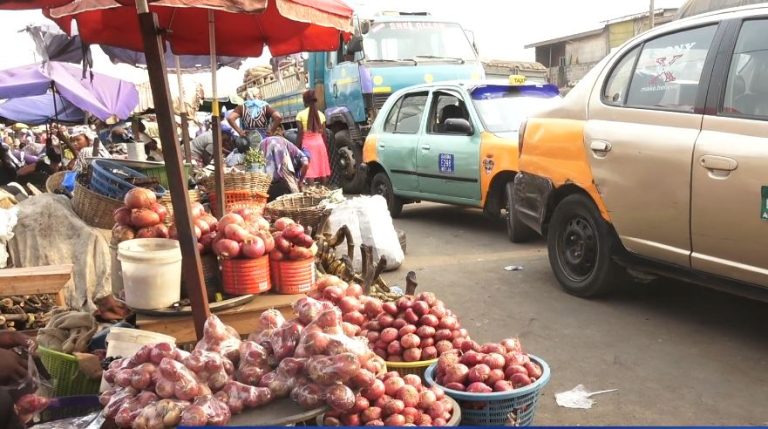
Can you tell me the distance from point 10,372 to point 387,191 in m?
6.87

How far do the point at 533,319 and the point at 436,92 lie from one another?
4191mm

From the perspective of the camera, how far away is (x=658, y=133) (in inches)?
165

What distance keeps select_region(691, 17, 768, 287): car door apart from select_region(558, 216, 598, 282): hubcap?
40.1 inches

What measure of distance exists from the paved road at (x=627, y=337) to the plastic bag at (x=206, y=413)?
192 cm

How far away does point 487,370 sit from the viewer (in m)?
2.62

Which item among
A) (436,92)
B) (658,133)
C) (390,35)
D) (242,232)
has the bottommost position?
(242,232)

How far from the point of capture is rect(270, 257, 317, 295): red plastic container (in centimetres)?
352

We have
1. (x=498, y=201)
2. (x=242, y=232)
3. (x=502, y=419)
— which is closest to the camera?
(x=502, y=419)

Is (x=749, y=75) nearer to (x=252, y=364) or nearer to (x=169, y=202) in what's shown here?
(x=252, y=364)

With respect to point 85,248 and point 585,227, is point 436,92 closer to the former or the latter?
point 585,227

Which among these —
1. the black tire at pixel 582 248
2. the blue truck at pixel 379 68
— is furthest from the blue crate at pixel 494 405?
the blue truck at pixel 379 68

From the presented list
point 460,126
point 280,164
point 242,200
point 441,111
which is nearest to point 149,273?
point 242,200

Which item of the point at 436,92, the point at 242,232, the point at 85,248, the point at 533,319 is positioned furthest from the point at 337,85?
the point at 242,232

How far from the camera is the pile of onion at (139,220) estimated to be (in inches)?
136
